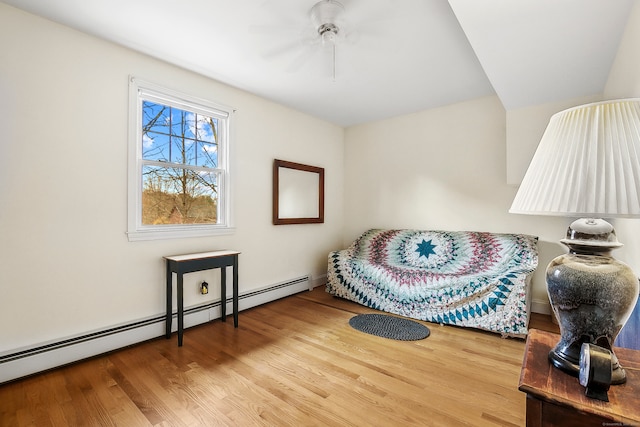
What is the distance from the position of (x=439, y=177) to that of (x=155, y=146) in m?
3.32

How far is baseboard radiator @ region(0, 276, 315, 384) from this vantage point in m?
1.90

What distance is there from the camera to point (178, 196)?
2.80m

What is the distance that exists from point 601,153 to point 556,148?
0.33 feet

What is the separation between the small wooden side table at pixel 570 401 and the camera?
0.72 metres

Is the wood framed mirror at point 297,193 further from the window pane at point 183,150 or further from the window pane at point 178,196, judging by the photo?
the window pane at point 183,150

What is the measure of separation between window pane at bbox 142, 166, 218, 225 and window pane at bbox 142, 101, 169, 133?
0.37 meters

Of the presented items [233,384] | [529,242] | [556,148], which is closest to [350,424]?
[233,384]

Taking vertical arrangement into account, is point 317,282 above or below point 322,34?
below

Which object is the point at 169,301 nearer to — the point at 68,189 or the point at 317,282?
the point at 68,189

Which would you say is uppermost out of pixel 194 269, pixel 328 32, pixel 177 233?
pixel 328 32

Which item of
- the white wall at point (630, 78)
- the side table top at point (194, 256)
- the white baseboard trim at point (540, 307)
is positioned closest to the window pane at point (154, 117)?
the side table top at point (194, 256)

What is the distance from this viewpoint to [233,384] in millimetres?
1883

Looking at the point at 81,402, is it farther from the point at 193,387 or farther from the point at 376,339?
the point at 376,339

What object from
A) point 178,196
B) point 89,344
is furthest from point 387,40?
point 89,344
